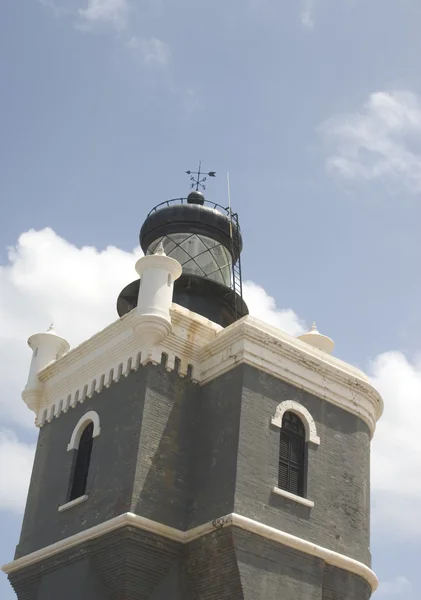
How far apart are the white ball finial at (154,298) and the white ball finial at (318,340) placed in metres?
5.51

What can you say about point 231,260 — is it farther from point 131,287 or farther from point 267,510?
point 267,510

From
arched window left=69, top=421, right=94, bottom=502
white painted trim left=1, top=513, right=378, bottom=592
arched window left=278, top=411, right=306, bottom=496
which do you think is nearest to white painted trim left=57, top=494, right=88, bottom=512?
arched window left=69, top=421, right=94, bottom=502

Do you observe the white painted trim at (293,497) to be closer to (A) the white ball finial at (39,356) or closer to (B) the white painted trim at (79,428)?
(B) the white painted trim at (79,428)

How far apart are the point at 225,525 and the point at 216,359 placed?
4.35 m

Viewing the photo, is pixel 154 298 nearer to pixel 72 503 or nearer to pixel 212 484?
pixel 212 484

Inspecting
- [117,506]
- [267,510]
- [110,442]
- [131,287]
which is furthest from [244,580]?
[131,287]

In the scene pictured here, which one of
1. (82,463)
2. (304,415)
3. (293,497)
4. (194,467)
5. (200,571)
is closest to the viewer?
(200,571)

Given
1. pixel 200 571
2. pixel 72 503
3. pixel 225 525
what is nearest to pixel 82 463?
pixel 72 503

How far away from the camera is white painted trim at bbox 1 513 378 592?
20.5 m

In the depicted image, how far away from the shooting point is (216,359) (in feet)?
76.4

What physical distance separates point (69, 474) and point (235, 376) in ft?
15.7

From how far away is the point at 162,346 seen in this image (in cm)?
2312

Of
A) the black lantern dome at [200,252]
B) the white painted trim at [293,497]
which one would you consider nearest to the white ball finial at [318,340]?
the black lantern dome at [200,252]

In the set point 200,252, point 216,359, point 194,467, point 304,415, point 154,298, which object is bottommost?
point 194,467
